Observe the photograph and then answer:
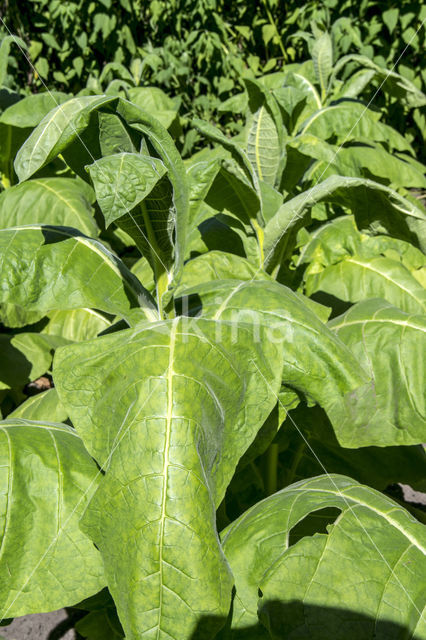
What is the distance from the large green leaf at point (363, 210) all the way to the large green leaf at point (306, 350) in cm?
33

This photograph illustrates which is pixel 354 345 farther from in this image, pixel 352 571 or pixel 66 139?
pixel 66 139

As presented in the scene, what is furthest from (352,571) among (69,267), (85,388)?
(69,267)

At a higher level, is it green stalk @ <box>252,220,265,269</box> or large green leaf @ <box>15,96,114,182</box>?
large green leaf @ <box>15,96,114,182</box>

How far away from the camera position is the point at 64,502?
1.19 meters

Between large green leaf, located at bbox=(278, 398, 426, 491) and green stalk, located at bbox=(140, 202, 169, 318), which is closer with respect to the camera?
green stalk, located at bbox=(140, 202, 169, 318)

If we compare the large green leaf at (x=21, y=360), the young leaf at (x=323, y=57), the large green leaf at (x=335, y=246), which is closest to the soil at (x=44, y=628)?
the large green leaf at (x=21, y=360)

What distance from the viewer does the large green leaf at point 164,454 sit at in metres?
0.92

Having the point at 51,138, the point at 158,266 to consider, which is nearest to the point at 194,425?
the point at 158,266

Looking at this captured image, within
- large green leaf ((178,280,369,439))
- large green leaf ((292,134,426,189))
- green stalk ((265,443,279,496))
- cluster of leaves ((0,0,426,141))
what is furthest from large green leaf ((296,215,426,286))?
cluster of leaves ((0,0,426,141))

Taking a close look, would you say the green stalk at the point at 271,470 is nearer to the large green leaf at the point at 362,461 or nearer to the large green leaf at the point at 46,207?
the large green leaf at the point at 362,461

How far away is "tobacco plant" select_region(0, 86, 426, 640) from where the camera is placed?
94 centimetres

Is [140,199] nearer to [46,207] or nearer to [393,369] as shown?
[393,369]

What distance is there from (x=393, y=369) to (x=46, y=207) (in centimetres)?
151

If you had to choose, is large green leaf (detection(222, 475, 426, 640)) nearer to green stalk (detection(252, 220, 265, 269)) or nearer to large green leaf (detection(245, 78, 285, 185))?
green stalk (detection(252, 220, 265, 269))
